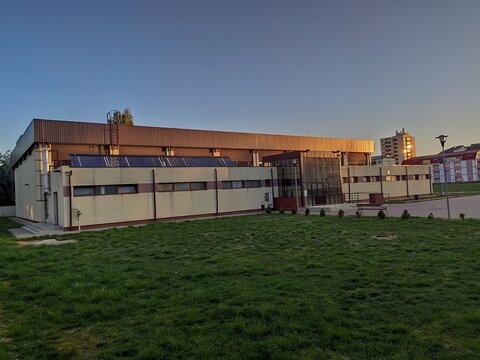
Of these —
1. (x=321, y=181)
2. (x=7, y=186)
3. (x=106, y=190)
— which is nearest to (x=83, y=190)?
(x=106, y=190)

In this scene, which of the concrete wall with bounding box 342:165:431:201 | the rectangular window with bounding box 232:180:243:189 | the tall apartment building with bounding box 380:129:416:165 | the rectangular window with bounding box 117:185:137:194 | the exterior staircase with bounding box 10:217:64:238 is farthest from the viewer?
the tall apartment building with bounding box 380:129:416:165

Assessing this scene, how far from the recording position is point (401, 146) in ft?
586

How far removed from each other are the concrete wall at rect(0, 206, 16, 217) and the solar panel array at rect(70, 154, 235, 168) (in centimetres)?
3374

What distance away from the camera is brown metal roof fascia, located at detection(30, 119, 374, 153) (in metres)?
34.6

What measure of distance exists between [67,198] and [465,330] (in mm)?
26335

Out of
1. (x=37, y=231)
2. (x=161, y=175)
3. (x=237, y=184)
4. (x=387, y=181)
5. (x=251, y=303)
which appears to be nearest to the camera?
(x=251, y=303)

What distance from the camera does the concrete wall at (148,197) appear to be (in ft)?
89.6

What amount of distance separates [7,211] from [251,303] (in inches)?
2379

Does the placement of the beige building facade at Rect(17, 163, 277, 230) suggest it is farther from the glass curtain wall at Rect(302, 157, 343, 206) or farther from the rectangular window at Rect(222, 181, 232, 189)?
the glass curtain wall at Rect(302, 157, 343, 206)

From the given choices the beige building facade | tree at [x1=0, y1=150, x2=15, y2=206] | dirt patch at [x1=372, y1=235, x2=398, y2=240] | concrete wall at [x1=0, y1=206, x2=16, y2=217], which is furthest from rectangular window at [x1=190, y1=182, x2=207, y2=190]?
tree at [x1=0, y1=150, x2=15, y2=206]

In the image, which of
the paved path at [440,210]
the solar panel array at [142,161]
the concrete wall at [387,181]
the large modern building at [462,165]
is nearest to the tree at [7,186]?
the solar panel array at [142,161]

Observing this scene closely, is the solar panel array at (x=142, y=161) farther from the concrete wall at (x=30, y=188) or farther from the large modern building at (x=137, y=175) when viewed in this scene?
the concrete wall at (x=30, y=188)

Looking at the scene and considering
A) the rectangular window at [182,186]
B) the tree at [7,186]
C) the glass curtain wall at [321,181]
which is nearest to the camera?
the rectangular window at [182,186]

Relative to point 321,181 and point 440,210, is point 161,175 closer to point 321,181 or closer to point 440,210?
point 321,181
